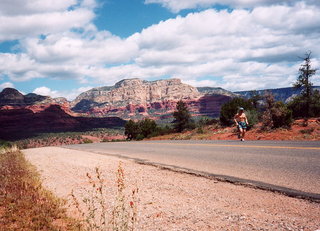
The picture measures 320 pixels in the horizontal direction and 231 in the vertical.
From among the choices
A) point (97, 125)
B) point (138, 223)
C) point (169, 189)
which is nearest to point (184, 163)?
point (169, 189)

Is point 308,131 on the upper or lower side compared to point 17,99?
lower

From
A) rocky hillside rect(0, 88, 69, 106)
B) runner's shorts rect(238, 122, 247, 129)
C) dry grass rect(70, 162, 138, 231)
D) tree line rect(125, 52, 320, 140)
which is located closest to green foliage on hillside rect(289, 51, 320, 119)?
tree line rect(125, 52, 320, 140)

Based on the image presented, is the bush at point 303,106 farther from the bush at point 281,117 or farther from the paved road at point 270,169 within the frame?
the paved road at point 270,169

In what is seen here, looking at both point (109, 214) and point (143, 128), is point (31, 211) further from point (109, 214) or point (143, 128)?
point (143, 128)

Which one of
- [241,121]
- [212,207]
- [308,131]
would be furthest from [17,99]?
[212,207]

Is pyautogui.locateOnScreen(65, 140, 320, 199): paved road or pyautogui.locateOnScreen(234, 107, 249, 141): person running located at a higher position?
pyautogui.locateOnScreen(234, 107, 249, 141): person running

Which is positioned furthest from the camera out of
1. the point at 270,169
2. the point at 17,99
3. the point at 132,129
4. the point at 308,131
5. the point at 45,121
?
the point at 17,99

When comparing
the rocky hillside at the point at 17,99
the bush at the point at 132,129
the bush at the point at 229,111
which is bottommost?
the bush at the point at 132,129

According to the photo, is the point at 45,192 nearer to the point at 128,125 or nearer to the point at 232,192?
the point at 232,192

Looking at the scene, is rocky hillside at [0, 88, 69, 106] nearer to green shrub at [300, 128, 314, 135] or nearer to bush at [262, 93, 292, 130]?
bush at [262, 93, 292, 130]

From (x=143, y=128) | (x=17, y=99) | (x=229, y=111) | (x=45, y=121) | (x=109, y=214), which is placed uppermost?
Answer: (x=17, y=99)

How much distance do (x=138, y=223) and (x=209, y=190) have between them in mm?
1970

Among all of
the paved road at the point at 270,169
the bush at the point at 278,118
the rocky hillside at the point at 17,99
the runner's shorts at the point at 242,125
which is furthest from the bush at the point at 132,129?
the rocky hillside at the point at 17,99

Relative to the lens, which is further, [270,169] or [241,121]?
[241,121]
